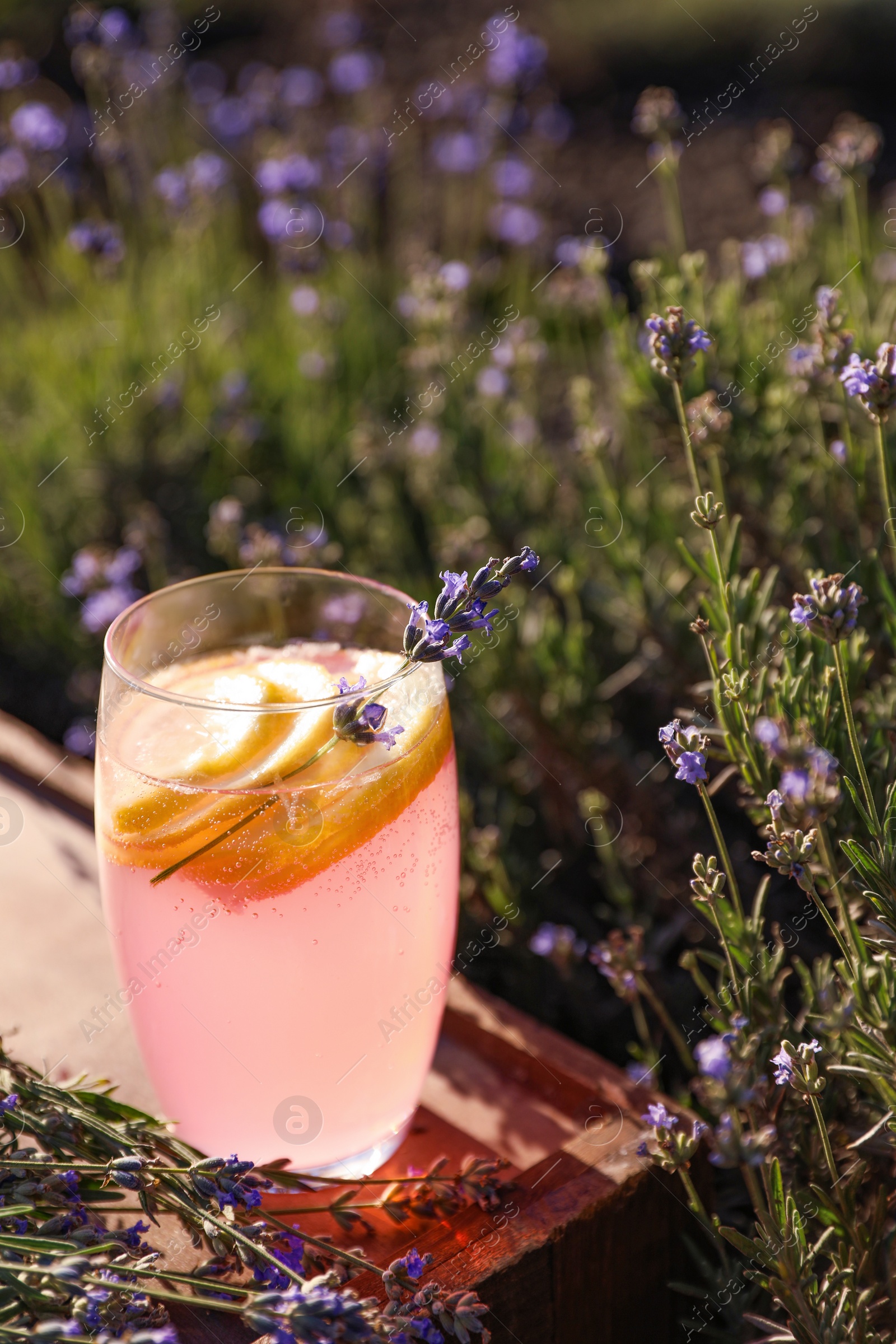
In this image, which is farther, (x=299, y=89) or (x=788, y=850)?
(x=299, y=89)

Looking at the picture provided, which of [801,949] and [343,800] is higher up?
[343,800]

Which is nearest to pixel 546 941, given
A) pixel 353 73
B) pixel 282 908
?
pixel 282 908

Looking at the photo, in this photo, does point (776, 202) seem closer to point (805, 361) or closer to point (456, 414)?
point (456, 414)

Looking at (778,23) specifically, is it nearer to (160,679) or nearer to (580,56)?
(580,56)

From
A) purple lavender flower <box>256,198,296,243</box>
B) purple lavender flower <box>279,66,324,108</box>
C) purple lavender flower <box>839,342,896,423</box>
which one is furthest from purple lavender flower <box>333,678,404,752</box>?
purple lavender flower <box>279,66,324,108</box>

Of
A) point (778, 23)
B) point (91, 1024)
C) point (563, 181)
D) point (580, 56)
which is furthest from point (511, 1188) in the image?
point (580, 56)

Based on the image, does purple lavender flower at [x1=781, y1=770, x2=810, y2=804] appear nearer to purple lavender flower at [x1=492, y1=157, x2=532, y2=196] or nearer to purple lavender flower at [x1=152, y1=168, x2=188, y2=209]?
purple lavender flower at [x1=152, y1=168, x2=188, y2=209]
